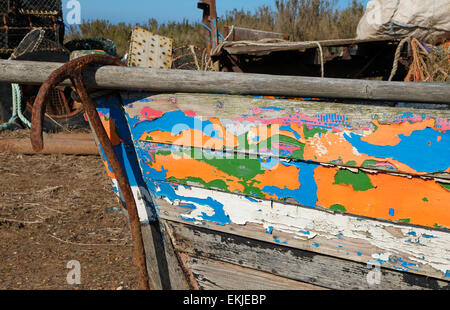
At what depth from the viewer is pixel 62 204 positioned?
408 cm

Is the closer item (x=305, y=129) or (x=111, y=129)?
(x=305, y=129)

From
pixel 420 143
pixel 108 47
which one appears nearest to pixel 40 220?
pixel 420 143

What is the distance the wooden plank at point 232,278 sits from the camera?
186 cm

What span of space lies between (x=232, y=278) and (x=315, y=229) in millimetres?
509

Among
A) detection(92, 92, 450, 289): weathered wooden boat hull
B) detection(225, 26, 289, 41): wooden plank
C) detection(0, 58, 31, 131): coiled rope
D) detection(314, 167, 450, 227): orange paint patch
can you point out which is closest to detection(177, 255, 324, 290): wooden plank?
detection(92, 92, 450, 289): weathered wooden boat hull

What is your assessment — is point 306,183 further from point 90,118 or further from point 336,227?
point 90,118

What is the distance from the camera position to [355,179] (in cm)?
152

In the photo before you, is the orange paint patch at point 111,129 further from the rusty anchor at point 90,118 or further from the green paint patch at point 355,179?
the green paint patch at point 355,179

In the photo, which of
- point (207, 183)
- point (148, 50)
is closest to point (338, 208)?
point (207, 183)

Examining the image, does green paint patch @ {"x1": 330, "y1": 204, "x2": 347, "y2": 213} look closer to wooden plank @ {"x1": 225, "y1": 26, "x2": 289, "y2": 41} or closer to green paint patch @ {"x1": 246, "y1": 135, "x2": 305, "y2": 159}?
green paint patch @ {"x1": 246, "y1": 135, "x2": 305, "y2": 159}

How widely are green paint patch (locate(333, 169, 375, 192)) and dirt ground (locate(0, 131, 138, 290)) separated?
1244 millimetres

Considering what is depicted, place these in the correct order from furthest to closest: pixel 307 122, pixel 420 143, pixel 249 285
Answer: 1. pixel 249 285
2. pixel 307 122
3. pixel 420 143
